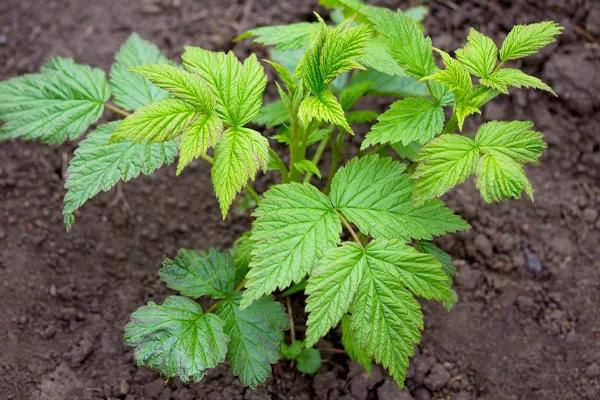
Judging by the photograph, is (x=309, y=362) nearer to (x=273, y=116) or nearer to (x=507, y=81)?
(x=273, y=116)

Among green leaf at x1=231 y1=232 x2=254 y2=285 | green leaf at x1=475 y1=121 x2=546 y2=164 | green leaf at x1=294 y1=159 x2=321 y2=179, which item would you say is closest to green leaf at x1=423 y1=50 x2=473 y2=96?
green leaf at x1=475 y1=121 x2=546 y2=164

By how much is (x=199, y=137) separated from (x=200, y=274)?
1.98 ft

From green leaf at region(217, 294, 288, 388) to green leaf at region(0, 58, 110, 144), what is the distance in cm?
91

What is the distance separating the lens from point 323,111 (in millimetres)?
2014

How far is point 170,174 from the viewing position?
10.6ft

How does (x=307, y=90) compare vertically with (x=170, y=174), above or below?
above

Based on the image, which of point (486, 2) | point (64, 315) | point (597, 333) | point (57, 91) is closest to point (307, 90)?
point (57, 91)

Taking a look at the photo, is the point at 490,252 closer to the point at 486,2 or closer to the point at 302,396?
the point at 302,396

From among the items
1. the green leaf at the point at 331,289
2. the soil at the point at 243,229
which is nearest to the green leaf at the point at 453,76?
the green leaf at the point at 331,289

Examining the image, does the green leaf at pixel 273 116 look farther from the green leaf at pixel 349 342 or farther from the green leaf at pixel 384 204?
the green leaf at pixel 349 342

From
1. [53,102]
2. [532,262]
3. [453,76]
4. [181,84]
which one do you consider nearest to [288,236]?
[181,84]

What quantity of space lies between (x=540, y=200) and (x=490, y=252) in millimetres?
409

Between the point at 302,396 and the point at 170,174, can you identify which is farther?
the point at 170,174

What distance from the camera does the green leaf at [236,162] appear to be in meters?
1.95
